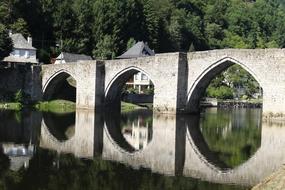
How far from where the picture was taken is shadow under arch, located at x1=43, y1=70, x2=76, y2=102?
175 ft

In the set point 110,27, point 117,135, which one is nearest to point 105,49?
point 110,27

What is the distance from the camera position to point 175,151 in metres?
22.8

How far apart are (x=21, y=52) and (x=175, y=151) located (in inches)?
1680

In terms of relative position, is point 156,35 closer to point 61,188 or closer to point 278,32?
point 278,32

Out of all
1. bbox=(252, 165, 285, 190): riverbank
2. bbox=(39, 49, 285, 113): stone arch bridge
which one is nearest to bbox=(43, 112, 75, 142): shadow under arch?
bbox=(39, 49, 285, 113): stone arch bridge

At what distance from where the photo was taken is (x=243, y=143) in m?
26.1

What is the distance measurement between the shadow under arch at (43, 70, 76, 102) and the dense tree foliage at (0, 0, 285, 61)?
14302 millimetres

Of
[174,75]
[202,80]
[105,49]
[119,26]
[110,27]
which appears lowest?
A: [202,80]

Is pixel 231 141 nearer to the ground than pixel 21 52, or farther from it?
nearer to the ground

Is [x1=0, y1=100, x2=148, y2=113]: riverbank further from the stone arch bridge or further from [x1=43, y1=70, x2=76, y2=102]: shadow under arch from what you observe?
[x1=43, y1=70, x2=76, y2=102]: shadow under arch

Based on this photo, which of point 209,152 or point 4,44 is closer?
point 209,152

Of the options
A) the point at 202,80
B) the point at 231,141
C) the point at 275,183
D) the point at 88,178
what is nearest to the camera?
the point at 275,183

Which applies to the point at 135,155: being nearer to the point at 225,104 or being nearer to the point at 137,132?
the point at 137,132

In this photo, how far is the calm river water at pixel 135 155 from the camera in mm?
16141
